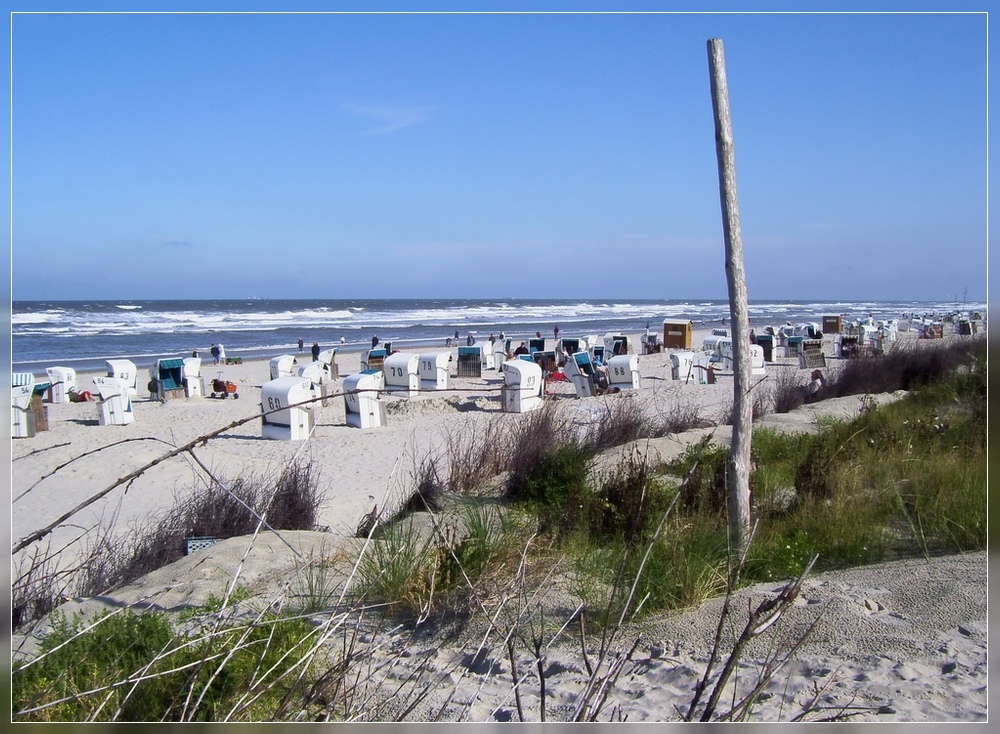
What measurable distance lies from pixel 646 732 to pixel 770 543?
9.50 ft

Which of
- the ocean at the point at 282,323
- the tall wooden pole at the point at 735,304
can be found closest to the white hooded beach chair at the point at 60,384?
the ocean at the point at 282,323

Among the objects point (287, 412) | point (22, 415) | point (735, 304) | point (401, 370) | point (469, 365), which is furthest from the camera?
point (469, 365)

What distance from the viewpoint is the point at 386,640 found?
336cm

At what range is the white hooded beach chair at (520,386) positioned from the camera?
14.5 metres

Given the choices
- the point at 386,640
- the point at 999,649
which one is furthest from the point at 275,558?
the point at 999,649

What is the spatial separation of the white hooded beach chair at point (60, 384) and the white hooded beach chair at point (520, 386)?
409 inches

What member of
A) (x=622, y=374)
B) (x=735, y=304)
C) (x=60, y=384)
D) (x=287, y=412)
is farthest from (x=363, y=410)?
(x=735, y=304)

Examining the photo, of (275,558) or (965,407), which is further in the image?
(965,407)

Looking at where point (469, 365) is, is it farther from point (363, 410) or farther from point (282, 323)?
point (282, 323)

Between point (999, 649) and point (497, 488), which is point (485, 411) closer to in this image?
point (497, 488)

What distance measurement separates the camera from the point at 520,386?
14609 mm

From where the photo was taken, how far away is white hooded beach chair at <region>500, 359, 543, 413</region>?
14.5 m

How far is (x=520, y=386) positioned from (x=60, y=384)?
35.5ft

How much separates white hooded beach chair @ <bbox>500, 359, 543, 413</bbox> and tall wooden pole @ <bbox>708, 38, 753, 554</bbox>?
10.2 metres
